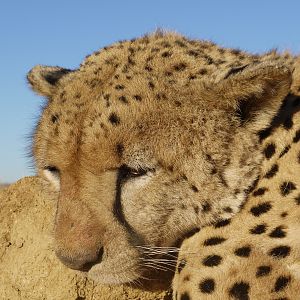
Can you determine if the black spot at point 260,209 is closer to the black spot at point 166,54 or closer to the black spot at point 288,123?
the black spot at point 288,123

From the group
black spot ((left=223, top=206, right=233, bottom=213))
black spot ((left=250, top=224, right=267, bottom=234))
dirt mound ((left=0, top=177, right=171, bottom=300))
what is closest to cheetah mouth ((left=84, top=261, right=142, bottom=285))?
black spot ((left=223, top=206, right=233, bottom=213))

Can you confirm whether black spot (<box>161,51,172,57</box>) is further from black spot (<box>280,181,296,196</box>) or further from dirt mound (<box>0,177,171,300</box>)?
dirt mound (<box>0,177,171,300</box>)

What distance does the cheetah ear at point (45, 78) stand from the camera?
3678 mm

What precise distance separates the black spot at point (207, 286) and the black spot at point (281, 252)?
289 mm

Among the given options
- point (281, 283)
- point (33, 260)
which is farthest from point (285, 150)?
point (33, 260)

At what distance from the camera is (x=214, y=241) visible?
3.01 metres

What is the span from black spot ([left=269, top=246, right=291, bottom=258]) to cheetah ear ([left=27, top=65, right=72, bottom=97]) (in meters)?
1.55

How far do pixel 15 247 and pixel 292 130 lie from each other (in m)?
2.82

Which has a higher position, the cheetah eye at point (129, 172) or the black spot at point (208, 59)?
the black spot at point (208, 59)

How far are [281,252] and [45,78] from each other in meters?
1.74

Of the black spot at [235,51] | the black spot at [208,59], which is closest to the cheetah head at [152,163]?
the black spot at [208,59]

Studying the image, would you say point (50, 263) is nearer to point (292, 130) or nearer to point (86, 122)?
point (86, 122)

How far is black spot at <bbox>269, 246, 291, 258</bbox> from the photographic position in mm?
2814

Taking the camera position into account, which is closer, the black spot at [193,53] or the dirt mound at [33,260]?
the black spot at [193,53]
